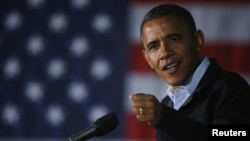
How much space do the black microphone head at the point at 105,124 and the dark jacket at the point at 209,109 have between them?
0.09m

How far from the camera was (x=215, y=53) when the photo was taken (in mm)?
1891

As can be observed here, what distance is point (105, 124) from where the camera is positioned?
90 cm

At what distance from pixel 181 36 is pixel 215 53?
0.83 meters

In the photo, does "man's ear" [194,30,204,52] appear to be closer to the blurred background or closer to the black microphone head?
the black microphone head

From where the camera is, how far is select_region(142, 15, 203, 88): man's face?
1.06 m

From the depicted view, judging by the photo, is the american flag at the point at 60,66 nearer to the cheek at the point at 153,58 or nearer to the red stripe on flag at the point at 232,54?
the red stripe on flag at the point at 232,54

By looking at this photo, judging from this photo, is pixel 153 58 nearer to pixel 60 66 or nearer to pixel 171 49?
pixel 171 49

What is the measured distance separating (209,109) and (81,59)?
116 cm

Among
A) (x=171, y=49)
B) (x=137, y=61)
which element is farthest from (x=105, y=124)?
(x=137, y=61)

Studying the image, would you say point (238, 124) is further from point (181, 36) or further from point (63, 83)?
point (63, 83)

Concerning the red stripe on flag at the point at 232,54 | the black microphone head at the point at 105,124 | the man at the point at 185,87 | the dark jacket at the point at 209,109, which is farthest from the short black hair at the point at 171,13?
the red stripe on flag at the point at 232,54

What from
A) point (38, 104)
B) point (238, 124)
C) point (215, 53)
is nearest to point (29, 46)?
point (38, 104)

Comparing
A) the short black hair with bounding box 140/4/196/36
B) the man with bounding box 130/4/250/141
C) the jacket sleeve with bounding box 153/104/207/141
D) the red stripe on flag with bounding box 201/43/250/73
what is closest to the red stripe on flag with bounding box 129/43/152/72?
the red stripe on flag with bounding box 201/43/250/73

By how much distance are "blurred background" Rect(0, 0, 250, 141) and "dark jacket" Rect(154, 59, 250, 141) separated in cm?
91
